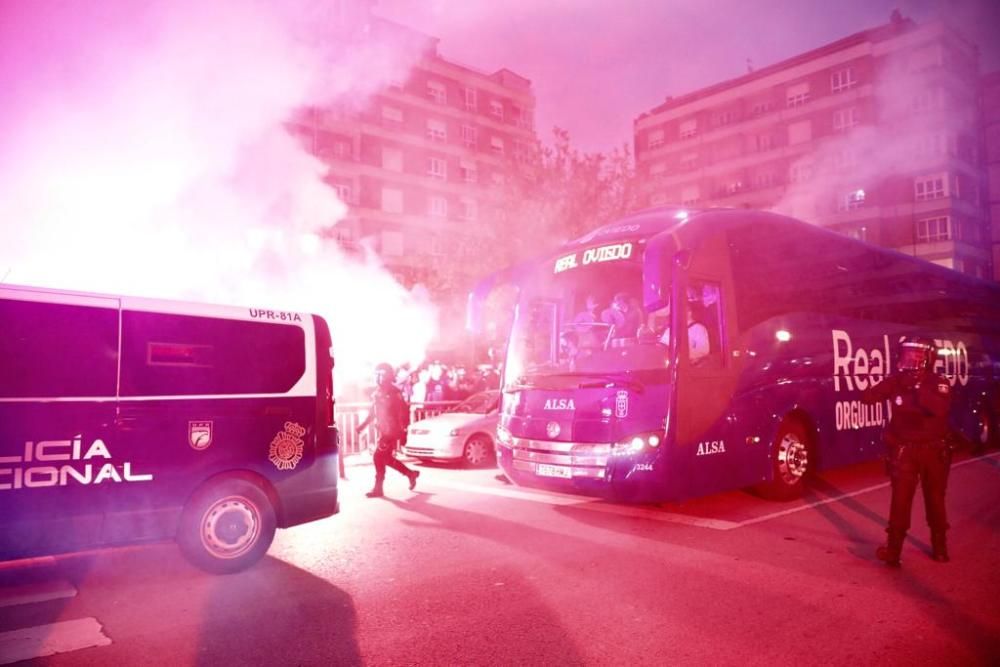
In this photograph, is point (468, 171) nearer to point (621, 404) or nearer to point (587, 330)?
point (587, 330)

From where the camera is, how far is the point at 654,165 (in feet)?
171

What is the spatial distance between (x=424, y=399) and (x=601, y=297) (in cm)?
896

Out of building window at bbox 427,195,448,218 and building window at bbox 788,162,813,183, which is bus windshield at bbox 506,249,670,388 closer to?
building window at bbox 427,195,448,218

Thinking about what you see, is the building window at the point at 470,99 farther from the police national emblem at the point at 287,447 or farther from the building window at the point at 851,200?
the police national emblem at the point at 287,447

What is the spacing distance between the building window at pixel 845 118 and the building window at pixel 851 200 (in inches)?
157

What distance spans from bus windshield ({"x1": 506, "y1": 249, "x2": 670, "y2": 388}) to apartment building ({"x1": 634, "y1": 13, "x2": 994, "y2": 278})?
30638 mm

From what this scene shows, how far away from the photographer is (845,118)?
40.9m

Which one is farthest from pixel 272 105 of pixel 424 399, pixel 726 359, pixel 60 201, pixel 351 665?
pixel 351 665

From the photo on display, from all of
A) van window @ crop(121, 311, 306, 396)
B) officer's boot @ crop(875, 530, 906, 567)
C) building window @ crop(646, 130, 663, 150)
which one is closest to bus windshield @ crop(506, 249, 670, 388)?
officer's boot @ crop(875, 530, 906, 567)

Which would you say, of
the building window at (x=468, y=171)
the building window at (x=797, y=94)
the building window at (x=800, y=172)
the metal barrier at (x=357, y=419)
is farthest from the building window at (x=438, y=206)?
the metal barrier at (x=357, y=419)

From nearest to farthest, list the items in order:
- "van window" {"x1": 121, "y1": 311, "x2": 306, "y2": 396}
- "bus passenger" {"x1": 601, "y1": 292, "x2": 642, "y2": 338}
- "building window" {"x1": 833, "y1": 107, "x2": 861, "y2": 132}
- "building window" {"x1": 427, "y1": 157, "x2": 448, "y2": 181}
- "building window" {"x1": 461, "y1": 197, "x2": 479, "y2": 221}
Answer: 1. "van window" {"x1": 121, "y1": 311, "x2": 306, "y2": 396}
2. "bus passenger" {"x1": 601, "y1": 292, "x2": 642, "y2": 338}
3. "building window" {"x1": 833, "y1": 107, "x2": 861, "y2": 132}
4. "building window" {"x1": 427, "y1": 157, "x2": 448, "y2": 181}
5. "building window" {"x1": 461, "y1": 197, "x2": 479, "y2": 221}

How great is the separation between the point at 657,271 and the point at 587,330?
1881mm

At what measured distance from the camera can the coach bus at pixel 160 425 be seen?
4.82 meters

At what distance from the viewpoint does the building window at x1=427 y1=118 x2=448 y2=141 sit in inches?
1700
